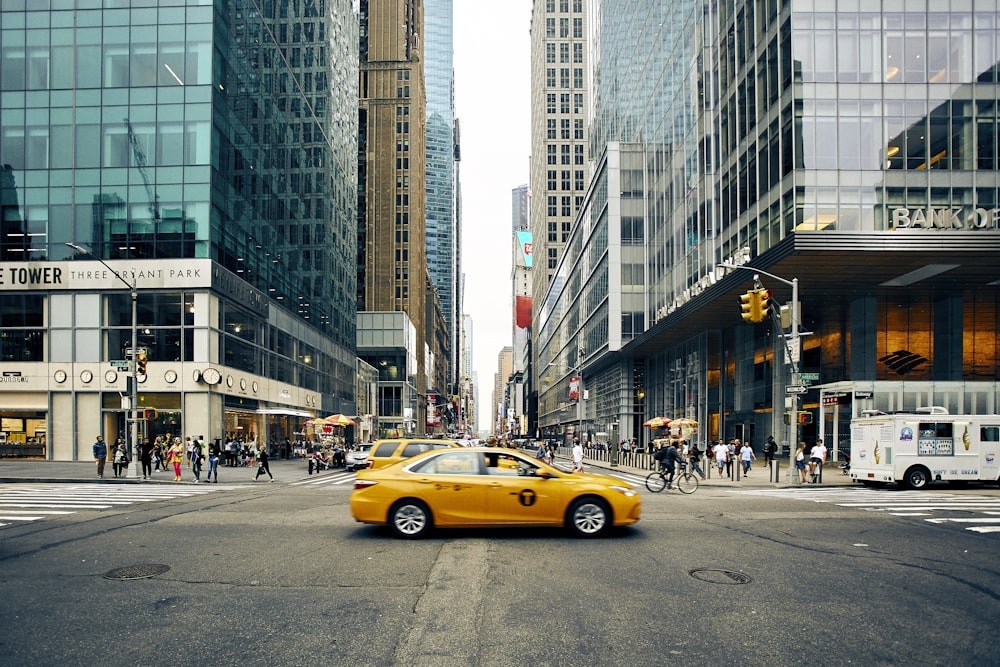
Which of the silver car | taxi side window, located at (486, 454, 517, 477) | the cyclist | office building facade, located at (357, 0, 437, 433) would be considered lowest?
the silver car

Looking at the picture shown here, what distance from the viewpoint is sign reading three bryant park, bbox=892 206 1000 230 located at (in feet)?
104

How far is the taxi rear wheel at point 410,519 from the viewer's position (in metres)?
11.5

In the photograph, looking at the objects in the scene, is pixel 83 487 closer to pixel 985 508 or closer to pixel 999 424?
pixel 985 508

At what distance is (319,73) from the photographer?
209ft

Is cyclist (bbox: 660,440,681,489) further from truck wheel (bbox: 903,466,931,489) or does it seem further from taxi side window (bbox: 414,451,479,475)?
taxi side window (bbox: 414,451,479,475)

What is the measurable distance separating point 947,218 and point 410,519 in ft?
99.9

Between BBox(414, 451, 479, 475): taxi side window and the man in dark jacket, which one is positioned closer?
BBox(414, 451, 479, 475): taxi side window

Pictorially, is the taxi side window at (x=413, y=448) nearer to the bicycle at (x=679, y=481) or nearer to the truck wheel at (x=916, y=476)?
the bicycle at (x=679, y=481)

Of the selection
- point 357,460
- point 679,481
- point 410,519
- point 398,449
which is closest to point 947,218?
point 679,481

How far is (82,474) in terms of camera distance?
1155 inches

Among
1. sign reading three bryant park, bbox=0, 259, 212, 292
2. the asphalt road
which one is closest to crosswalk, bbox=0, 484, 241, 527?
the asphalt road

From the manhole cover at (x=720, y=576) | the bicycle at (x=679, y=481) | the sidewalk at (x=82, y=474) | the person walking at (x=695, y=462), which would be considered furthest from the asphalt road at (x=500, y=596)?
the sidewalk at (x=82, y=474)

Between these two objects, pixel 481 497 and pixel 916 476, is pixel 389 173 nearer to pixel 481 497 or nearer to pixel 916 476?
pixel 916 476

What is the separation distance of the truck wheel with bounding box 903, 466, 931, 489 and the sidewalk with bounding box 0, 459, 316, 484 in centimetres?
2268
